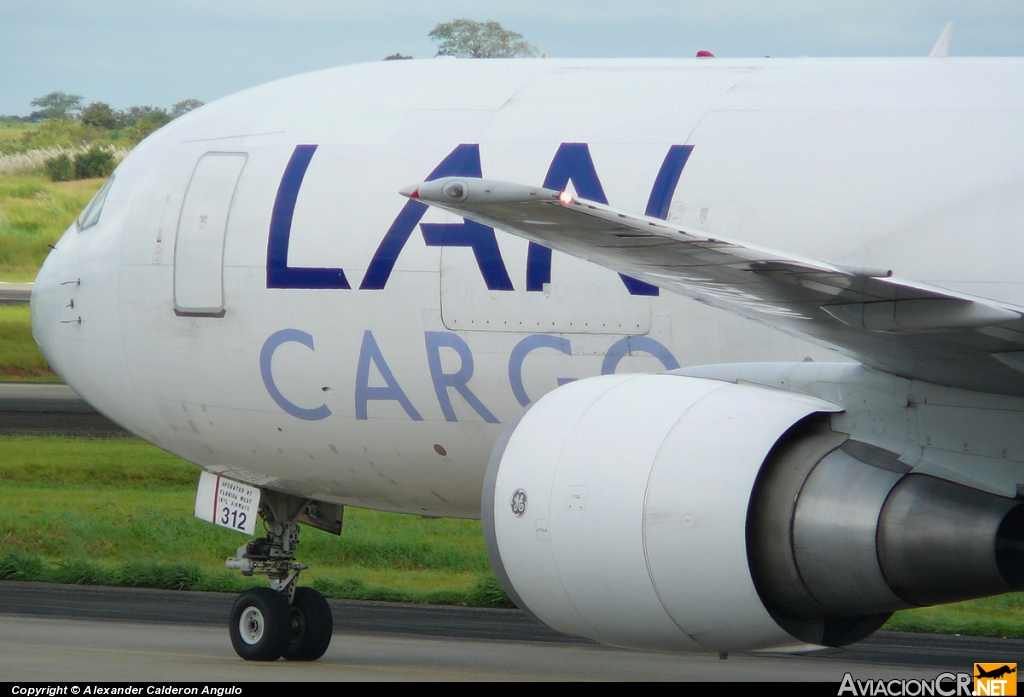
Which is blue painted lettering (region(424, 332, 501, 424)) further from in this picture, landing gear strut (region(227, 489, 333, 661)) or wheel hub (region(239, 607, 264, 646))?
wheel hub (region(239, 607, 264, 646))

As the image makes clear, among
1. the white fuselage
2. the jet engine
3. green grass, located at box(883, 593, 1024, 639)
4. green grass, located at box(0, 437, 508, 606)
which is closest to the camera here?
the jet engine

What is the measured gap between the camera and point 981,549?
6.11m

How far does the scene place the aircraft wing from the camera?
483 centimetres

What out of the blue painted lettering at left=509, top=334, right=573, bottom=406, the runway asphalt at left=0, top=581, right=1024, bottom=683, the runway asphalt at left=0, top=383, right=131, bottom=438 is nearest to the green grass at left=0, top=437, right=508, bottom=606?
the runway asphalt at left=0, top=581, right=1024, bottom=683

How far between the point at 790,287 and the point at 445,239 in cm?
346

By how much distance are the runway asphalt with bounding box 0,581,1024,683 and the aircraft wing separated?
495cm

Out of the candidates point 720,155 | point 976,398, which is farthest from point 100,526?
point 976,398

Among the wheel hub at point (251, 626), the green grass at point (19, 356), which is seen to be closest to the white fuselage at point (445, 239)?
the wheel hub at point (251, 626)

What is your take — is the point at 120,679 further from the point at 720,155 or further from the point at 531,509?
the point at 720,155

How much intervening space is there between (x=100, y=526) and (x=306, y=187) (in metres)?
13.2

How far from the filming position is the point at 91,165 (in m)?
56.3

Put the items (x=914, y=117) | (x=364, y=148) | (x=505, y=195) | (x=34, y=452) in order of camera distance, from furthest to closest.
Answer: (x=34, y=452)
(x=364, y=148)
(x=914, y=117)
(x=505, y=195)

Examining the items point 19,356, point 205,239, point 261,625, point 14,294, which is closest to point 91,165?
point 14,294

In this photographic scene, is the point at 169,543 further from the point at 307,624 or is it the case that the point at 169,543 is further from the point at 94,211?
the point at 94,211
